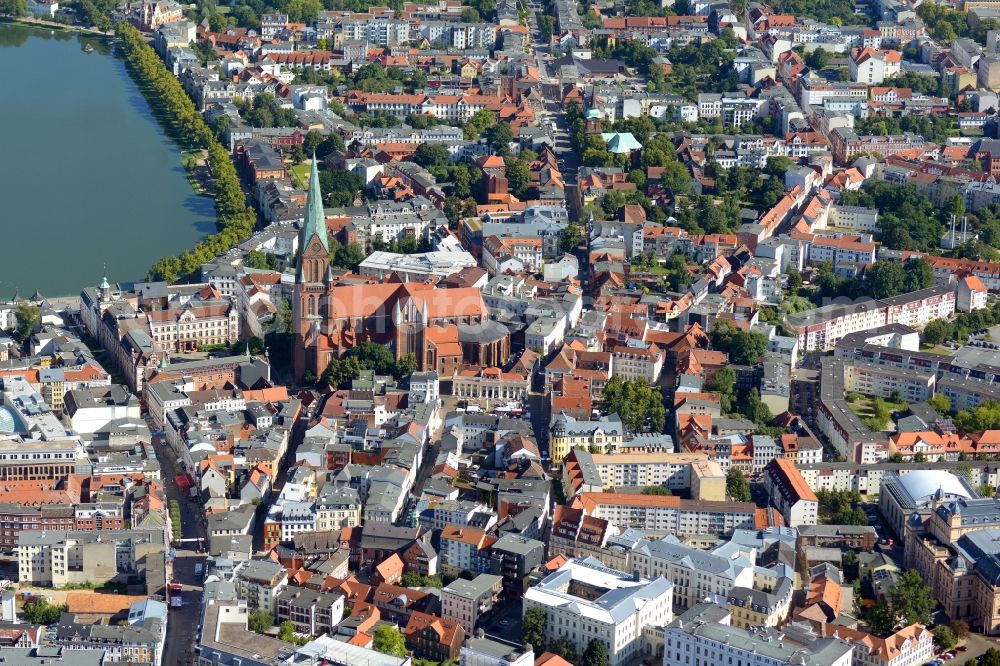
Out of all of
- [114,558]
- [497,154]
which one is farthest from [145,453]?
[497,154]

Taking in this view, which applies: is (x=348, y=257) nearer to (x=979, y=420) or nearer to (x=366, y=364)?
(x=366, y=364)

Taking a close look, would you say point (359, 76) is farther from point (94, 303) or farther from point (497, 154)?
point (94, 303)

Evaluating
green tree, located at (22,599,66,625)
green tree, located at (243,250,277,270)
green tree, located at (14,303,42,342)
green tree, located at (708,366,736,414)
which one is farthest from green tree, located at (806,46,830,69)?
green tree, located at (22,599,66,625)

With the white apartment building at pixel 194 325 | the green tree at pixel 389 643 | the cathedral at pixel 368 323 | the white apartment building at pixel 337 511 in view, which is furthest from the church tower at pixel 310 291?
the green tree at pixel 389 643

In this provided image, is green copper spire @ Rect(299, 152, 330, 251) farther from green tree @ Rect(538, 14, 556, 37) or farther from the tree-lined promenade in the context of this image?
green tree @ Rect(538, 14, 556, 37)

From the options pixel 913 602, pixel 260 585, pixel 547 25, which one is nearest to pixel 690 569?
pixel 913 602
